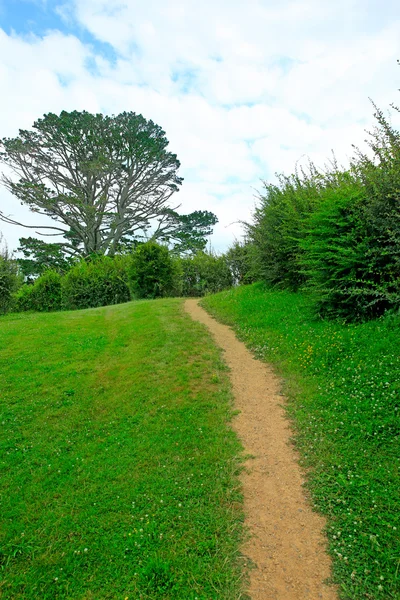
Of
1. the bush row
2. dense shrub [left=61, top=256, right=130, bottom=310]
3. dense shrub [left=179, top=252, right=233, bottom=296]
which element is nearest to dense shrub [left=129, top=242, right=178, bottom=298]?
the bush row

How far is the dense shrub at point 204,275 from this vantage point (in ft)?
65.3

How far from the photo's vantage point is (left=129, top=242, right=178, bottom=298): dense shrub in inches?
683

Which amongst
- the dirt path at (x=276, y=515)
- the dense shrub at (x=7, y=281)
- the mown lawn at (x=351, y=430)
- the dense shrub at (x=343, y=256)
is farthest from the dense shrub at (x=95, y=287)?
the dirt path at (x=276, y=515)

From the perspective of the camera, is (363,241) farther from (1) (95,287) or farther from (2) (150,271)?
(1) (95,287)

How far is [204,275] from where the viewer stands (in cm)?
2027

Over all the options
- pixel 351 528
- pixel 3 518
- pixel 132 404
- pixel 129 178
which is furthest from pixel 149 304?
pixel 129 178

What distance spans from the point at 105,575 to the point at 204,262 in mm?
18269

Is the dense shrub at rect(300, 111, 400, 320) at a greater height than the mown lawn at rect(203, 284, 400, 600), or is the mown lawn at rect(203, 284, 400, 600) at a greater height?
the dense shrub at rect(300, 111, 400, 320)

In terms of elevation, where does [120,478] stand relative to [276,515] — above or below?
above

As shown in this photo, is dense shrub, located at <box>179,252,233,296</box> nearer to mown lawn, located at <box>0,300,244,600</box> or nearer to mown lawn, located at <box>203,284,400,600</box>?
mown lawn, located at <box>203,284,400,600</box>

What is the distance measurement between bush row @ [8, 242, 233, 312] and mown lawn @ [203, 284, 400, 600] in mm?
10068

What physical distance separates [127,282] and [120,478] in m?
14.8

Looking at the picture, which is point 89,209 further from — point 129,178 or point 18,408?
point 18,408

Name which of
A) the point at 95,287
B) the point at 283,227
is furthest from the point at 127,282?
the point at 283,227
